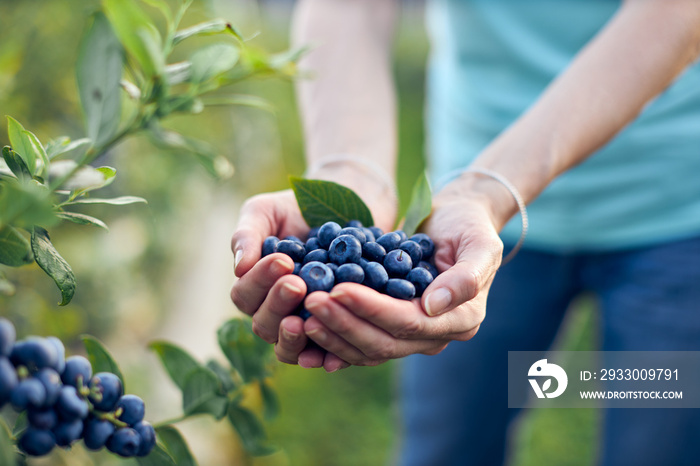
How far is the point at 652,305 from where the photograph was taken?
1255mm

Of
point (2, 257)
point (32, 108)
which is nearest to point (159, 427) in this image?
point (2, 257)

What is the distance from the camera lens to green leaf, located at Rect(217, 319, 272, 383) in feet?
2.73

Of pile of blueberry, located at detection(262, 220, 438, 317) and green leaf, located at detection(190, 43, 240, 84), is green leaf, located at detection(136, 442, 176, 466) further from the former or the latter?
green leaf, located at detection(190, 43, 240, 84)

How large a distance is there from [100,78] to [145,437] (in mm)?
436

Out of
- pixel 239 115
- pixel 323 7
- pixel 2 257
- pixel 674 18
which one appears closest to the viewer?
pixel 2 257

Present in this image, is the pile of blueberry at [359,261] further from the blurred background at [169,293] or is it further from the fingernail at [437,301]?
the blurred background at [169,293]

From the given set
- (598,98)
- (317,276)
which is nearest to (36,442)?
(317,276)

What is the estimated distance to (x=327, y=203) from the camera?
2.83ft

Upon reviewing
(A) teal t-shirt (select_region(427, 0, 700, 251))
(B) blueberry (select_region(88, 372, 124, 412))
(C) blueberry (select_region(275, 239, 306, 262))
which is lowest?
(B) blueberry (select_region(88, 372, 124, 412))

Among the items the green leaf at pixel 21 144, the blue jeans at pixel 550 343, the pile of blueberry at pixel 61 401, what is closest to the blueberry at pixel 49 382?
the pile of blueberry at pixel 61 401

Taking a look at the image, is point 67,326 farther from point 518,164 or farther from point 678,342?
point 678,342

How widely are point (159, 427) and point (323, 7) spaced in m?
1.10

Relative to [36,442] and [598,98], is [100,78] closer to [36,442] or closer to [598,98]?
[36,442]

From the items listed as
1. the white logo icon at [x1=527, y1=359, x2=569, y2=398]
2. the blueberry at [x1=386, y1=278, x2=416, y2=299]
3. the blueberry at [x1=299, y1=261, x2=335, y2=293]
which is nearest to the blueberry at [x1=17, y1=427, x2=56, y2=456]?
the blueberry at [x1=299, y1=261, x2=335, y2=293]
